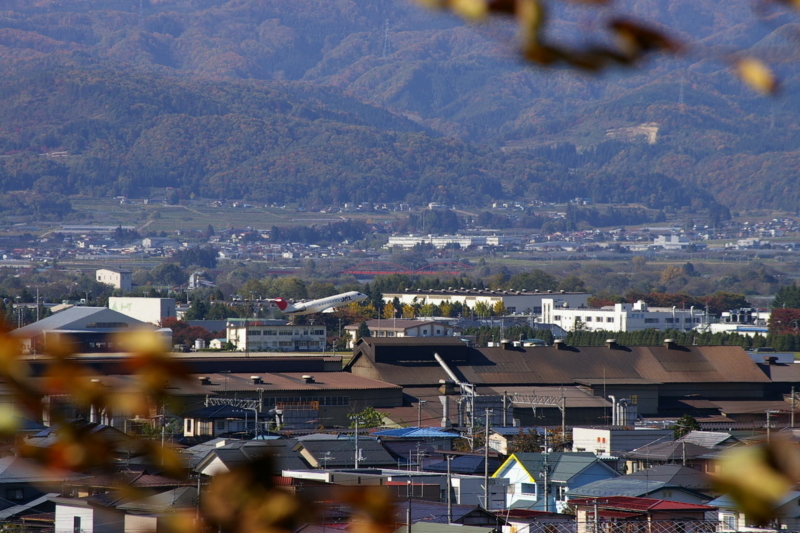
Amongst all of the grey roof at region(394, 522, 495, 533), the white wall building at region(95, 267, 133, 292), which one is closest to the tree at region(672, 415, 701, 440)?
the grey roof at region(394, 522, 495, 533)

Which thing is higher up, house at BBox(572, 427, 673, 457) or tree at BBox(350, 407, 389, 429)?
house at BBox(572, 427, 673, 457)

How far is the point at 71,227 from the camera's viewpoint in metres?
196

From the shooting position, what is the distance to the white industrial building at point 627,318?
76188 millimetres

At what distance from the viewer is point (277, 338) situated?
61750mm

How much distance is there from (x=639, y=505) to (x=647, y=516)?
0.73 m

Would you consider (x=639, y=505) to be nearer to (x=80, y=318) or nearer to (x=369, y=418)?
(x=369, y=418)

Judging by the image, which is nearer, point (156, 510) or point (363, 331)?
point (156, 510)

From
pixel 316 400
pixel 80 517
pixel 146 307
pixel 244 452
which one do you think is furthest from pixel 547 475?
pixel 146 307

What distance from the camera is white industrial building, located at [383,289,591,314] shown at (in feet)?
289

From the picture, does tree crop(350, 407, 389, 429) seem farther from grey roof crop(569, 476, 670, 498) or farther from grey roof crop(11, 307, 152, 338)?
grey roof crop(11, 307, 152, 338)

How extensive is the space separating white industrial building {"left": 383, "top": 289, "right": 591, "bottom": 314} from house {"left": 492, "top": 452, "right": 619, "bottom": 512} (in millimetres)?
63386

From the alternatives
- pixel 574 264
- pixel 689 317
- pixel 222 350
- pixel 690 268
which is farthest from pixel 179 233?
pixel 222 350

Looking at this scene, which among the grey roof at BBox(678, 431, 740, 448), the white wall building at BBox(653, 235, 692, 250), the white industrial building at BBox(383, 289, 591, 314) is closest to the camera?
the grey roof at BBox(678, 431, 740, 448)

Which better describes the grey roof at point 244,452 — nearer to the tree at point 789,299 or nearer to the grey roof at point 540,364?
the grey roof at point 540,364
